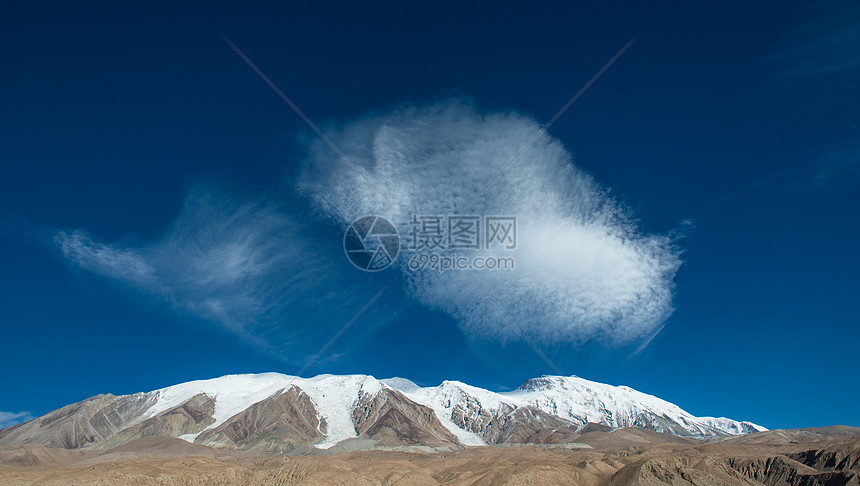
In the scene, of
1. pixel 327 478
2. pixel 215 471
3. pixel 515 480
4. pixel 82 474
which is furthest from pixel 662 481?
pixel 82 474

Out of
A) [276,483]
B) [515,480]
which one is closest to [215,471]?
[276,483]

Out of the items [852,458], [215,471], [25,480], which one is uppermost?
[852,458]

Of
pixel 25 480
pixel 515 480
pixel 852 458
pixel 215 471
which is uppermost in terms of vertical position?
pixel 852 458

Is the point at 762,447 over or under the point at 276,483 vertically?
over

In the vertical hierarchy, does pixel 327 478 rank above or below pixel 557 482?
below

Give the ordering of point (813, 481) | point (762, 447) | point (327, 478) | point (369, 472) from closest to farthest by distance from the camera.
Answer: point (327, 478), point (813, 481), point (369, 472), point (762, 447)

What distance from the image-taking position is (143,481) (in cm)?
5884

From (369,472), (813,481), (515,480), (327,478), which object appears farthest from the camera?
(369,472)

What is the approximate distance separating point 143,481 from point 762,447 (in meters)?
182

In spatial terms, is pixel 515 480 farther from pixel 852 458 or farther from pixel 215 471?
pixel 852 458

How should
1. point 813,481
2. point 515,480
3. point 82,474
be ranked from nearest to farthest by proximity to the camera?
point 82,474, point 515,480, point 813,481

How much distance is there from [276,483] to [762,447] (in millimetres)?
161848

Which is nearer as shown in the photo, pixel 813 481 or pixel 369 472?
pixel 813 481

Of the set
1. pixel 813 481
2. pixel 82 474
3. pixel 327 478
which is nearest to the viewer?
pixel 82 474
